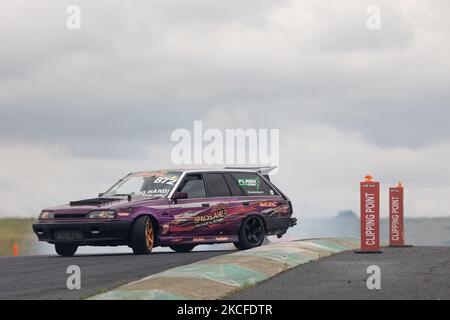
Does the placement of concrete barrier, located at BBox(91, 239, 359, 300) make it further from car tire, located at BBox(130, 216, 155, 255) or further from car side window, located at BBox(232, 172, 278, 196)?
car side window, located at BBox(232, 172, 278, 196)

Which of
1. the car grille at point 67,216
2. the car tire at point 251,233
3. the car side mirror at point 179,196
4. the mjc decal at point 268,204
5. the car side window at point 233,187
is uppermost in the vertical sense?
the car side window at point 233,187

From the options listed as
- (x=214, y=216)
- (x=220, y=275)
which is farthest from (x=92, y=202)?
(x=220, y=275)

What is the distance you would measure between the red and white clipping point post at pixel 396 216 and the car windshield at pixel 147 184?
4224mm

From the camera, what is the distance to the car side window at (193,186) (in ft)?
67.8

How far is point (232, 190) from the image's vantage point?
21.2 m

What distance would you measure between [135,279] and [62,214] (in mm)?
5367

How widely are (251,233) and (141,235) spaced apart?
108 inches

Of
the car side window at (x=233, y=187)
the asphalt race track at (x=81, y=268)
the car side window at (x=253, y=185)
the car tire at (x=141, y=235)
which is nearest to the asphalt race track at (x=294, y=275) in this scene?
the asphalt race track at (x=81, y=268)

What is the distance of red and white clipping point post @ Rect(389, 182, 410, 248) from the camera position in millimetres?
20406

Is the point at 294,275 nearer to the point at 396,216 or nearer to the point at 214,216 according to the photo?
the point at 214,216

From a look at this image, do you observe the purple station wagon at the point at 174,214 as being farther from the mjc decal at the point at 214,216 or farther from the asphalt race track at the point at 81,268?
the asphalt race track at the point at 81,268

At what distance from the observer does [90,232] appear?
1941 cm

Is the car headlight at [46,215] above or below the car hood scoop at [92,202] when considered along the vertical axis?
below
